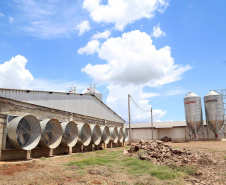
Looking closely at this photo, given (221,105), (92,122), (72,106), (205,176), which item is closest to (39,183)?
(205,176)

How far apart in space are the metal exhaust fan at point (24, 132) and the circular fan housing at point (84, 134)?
5.77 meters

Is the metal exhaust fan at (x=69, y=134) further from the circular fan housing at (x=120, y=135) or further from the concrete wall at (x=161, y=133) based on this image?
the concrete wall at (x=161, y=133)

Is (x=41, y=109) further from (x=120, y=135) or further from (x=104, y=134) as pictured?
(x=120, y=135)

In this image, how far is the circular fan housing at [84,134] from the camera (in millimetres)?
18203

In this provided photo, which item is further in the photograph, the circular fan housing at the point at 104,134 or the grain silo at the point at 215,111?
the grain silo at the point at 215,111

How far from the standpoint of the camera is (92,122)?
77.4 feet

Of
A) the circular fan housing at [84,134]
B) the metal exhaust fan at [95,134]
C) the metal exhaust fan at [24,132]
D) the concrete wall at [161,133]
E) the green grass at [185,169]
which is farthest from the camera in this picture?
the concrete wall at [161,133]

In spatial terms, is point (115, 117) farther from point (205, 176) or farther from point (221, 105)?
point (205, 176)

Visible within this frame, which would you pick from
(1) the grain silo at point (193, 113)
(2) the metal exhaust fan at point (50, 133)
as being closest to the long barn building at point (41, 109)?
(2) the metal exhaust fan at point (50, 133)

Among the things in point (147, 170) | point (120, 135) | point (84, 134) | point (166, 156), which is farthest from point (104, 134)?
point (147, 170)

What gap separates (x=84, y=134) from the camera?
62.8 feet

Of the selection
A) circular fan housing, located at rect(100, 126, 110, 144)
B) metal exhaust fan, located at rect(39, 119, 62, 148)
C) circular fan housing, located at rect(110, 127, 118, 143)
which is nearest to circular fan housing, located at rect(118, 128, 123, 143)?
circular fan housing, located at rect(110, 127, 118, 143)

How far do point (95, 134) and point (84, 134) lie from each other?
2.00 m

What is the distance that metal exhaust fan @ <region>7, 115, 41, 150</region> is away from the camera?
11391mm
